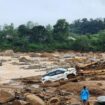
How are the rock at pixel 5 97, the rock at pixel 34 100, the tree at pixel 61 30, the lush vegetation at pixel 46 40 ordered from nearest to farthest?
the rock at pixel 34 100, the rock at pixel 5 97, the lush vegetation at pixel 46 40, the tree at pixel 61 30

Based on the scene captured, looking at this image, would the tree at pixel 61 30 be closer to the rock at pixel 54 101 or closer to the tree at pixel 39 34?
the tree at pixel 39 34

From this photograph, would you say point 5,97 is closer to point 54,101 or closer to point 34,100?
point 34,100

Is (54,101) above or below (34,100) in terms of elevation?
below

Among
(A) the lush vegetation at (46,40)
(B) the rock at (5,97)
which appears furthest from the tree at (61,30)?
(B) the rock at (5,97)

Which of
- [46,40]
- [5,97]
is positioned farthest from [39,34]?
[5,97]

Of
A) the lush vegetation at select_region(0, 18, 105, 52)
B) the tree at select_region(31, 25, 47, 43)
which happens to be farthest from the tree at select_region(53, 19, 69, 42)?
the tree at select_region(31, 25, 47, 43)

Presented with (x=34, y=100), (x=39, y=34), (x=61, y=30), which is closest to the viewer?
(x=34, y=100)

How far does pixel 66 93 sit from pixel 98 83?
152 inches

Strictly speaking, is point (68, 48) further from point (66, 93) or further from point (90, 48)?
point (66, 93)

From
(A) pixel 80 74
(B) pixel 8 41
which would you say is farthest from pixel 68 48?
(A) pixel 80 74

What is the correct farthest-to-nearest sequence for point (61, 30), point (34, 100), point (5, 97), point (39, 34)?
point (61, 30), point (39, 34), point (5, 97), point (34, 100)

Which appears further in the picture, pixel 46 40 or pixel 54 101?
pixel 46 40

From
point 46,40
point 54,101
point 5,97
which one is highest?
A: point 46,40

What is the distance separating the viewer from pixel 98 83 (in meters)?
32.4
